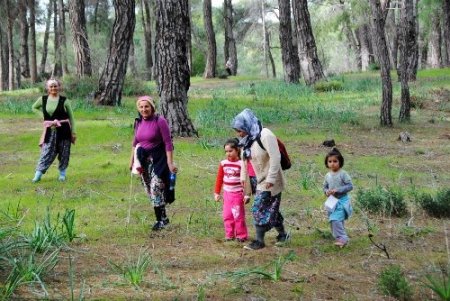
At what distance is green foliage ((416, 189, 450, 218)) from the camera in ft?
25.5

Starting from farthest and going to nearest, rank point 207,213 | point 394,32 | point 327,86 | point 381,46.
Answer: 1. point 394,32
2. point 327,86
3. point 381,46
4. point 207,213

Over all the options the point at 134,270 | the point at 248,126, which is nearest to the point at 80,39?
the point at 248,126

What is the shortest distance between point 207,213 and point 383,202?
7.45 feet

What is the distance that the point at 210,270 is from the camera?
5934 mm

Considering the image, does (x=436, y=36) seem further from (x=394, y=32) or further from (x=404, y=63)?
(x=404, y=63)

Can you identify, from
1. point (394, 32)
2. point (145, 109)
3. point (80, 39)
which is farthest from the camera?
point (394, 32)

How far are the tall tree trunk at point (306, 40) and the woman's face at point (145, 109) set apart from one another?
16.1 m

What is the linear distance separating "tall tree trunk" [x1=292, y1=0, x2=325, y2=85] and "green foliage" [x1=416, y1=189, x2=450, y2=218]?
15484 millimetres

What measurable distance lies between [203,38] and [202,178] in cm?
4179

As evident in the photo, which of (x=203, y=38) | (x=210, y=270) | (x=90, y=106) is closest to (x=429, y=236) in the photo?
(x=210, y=270)

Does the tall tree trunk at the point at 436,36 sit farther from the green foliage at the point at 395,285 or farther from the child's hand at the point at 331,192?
the green foliage at the point at 395,285

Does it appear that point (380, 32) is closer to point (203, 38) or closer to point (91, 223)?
point (91, 223)

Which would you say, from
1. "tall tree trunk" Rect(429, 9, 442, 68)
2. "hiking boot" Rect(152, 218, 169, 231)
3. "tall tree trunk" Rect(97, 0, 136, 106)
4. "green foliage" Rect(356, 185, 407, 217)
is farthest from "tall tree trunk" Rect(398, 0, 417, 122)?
"tall tree trunk" Rect(429, 9, 442, 68)

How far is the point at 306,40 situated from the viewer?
22688mm
